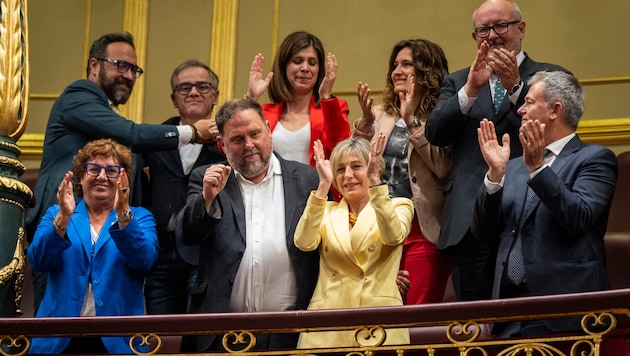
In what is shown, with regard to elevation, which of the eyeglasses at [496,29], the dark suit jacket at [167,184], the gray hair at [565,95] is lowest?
the dark suit jacket at [167,184]

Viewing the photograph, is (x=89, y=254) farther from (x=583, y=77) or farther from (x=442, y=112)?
(x=583, y=77)

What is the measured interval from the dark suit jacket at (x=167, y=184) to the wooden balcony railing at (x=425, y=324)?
1.04 m

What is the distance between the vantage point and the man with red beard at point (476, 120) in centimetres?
468

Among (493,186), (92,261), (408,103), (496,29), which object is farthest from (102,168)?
(496,29)

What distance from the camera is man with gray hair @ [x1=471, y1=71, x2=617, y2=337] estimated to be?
13.6ft

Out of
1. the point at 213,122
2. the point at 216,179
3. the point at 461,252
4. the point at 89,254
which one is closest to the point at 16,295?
the point at 89,254

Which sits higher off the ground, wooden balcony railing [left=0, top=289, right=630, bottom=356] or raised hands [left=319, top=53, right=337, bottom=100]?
raised hands [left=319, top=53, right=337, bottom=100]

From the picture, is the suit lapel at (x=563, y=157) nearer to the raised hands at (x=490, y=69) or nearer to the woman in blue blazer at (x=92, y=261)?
the raised hands at (x=490, y=69)

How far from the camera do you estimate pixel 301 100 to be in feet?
17.6

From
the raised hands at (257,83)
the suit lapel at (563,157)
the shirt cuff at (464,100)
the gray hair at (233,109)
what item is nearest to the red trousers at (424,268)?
the shirt cuff at (464,100)

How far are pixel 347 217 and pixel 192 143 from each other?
1.13 meters

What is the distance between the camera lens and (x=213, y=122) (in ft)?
17.7

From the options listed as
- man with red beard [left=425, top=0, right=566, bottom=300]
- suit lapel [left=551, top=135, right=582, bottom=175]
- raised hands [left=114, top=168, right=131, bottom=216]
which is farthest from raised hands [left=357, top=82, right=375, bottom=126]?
raised hands [left=114, top=168, right=131, bottom=216]

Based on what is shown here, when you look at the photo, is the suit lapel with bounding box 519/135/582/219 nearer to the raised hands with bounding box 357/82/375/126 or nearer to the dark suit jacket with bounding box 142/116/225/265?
the raised hands with bounding box 357/82/375/126
